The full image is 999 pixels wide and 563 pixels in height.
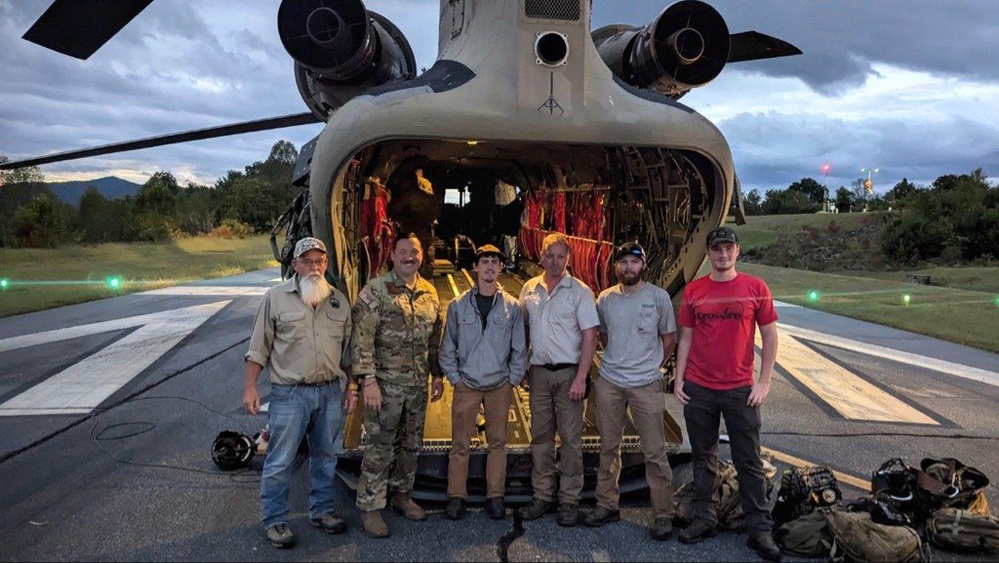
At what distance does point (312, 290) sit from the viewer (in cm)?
361

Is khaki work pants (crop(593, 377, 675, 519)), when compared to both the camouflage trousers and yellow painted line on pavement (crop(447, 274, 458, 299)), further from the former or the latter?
yellow painted line on pavement (crop(447, 274, 458, 299))

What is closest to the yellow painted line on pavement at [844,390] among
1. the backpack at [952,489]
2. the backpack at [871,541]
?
the backpack at [952,489]

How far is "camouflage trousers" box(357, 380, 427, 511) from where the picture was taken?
372 cm

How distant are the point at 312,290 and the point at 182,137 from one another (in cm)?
595


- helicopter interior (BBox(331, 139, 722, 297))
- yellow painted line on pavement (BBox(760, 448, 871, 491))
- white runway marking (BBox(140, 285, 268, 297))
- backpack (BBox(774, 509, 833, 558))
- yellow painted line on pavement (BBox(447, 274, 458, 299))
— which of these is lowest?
yellow painted line on pavement (BBox(760, 448, 871, 491))

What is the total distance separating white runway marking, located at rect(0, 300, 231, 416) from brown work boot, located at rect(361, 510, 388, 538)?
13.7 feet

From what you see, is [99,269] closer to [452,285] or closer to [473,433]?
[452,285]

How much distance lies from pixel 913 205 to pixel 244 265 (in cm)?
3224

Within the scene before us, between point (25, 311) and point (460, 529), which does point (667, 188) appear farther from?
point (25, 311)

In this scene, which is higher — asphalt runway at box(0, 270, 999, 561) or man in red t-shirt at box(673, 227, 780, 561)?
man in red t-shirt at box(673, 227, 780, 561)

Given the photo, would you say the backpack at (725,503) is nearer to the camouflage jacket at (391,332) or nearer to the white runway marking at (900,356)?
the camouflage jacket at (391,332)

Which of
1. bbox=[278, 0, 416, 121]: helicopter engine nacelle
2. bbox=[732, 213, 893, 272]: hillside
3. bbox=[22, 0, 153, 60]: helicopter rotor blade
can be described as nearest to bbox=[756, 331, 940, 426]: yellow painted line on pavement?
bbox=[278, 0, 416, 121]: helicopter engine nacelle

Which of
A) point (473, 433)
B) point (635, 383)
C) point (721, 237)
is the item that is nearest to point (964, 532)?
point (635, 383)

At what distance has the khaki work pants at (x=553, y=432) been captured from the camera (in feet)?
12.6
